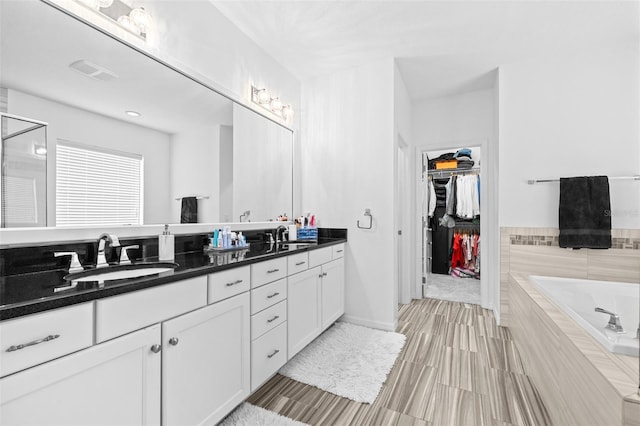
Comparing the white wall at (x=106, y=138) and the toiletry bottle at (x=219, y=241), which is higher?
the white wall at (x=106, y=138)

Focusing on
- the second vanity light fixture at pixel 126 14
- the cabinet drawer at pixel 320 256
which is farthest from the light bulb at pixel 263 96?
the cabinet drawer at pixel 320 256

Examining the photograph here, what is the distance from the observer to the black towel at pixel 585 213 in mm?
2490

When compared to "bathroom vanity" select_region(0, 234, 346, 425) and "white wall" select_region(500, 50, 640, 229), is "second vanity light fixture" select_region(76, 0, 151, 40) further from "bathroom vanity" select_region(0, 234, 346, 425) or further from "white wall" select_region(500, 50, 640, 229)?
"white wall" select_region(500, 50, 640, 229)

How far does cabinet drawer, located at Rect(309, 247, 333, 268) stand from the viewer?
91.2 inches

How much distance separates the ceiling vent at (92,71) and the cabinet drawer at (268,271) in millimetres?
1256

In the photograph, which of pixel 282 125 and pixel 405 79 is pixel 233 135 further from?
pixel 405 79

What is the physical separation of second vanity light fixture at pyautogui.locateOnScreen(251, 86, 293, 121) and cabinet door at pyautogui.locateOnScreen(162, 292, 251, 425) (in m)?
1.80

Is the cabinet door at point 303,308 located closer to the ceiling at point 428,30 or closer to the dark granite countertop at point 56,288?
the dark granite countertop at point 56,288

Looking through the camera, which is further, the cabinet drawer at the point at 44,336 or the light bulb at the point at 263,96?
the light bulb at the point at 263,96

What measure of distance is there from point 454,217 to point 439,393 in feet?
12.1

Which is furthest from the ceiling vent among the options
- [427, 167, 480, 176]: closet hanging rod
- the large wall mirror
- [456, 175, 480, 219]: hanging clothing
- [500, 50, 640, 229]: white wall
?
[456, 175, 480, 219]: hanging clothing

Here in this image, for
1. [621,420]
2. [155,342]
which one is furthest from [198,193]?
[621,420]

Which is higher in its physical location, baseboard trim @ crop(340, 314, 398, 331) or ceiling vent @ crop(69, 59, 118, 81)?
ceiling vent @ crop(69, 59, 118, 81)

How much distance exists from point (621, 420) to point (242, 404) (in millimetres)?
1673
